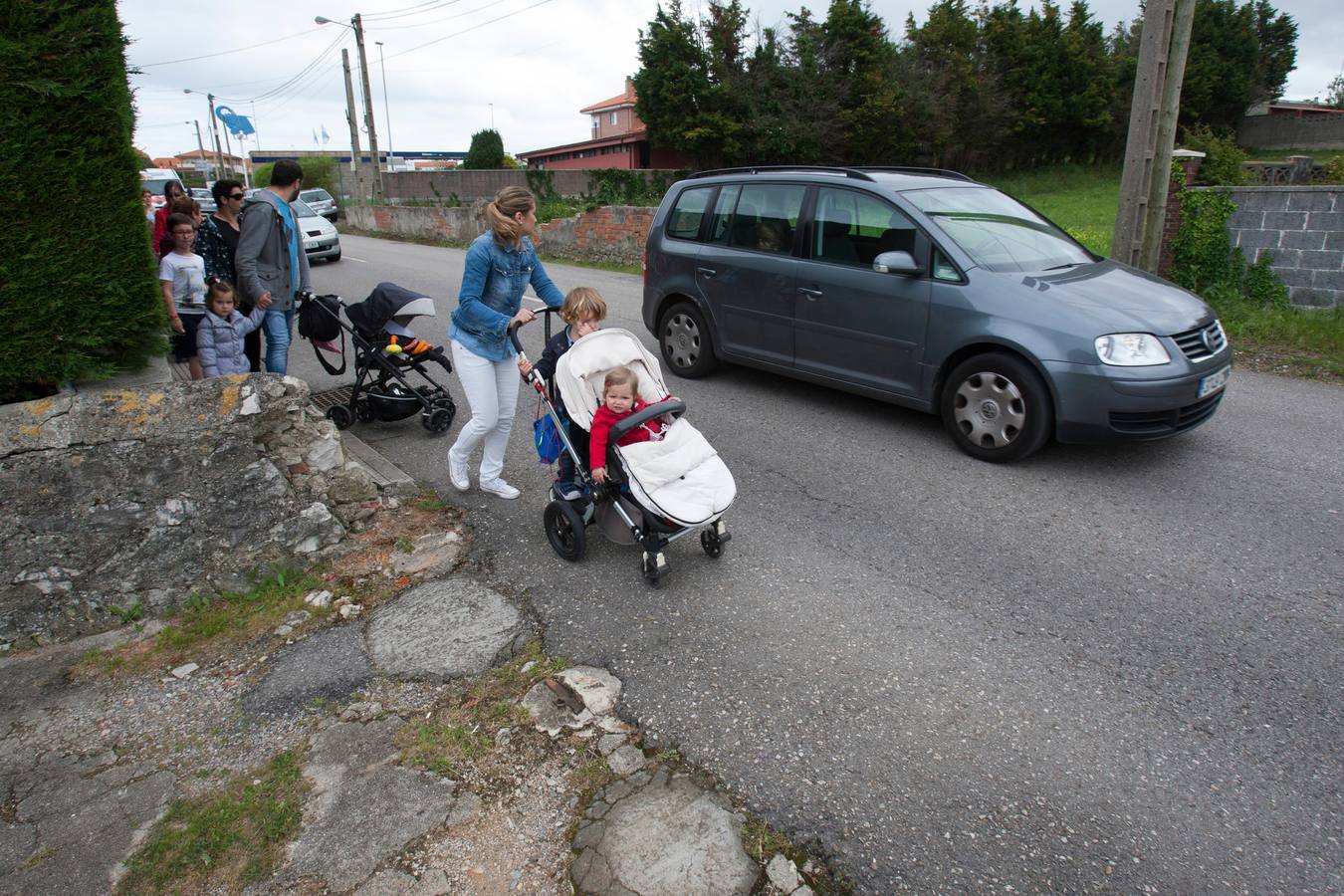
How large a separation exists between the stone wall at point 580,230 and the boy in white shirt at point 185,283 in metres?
10.1

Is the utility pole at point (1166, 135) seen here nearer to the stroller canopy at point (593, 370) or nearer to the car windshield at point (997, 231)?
the car windshield at point (997, 231)

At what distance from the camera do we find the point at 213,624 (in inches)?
155

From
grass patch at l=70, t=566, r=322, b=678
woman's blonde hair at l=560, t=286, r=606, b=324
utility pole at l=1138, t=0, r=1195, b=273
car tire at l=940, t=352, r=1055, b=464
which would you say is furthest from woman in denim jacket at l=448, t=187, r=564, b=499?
utility pole at l=1138, t=0, r=1195, b=273

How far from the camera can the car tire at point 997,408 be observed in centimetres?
531

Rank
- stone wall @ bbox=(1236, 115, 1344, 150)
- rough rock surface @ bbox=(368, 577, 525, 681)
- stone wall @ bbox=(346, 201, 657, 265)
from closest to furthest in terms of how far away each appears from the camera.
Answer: rough rock surface @ bbox=(368, 577, 525, 681), stone wall @ bbox=(346, 201, 657, 265), stone wall @ bbox=(1236, 115, 1344, 150)

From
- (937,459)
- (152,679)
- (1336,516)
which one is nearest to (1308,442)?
(1336,516)

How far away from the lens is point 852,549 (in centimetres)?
446

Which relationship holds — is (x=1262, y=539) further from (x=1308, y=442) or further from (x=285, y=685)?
(x=285, y=685)

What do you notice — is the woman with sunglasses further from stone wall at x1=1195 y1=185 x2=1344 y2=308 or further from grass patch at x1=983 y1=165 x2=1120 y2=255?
grass patch at x1=983 y1=165 x2=1120 y2=255

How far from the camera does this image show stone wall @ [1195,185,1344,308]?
8.89m

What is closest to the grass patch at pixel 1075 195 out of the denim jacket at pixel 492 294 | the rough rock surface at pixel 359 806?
the denim jacket at pixel 492 294

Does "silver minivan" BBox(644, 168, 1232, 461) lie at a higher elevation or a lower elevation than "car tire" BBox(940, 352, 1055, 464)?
higher

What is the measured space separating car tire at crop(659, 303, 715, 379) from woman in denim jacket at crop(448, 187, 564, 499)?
2.69m

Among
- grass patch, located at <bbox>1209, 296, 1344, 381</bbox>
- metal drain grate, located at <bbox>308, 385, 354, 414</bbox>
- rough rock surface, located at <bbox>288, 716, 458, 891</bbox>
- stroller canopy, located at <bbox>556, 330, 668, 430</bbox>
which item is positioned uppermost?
stroller canopy, located at <bbox>556, 330, 668, 430</bbox>
